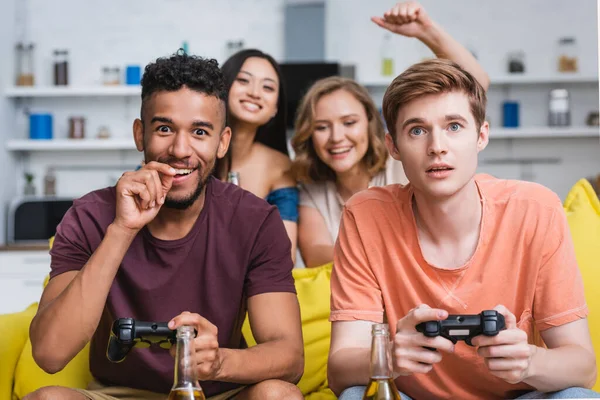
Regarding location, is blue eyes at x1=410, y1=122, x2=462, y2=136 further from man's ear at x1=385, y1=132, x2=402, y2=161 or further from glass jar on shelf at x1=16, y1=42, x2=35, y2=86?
glass jar on shelf at x1=16, y1=42, x2=35, y2=86

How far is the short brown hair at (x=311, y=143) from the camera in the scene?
101 inches

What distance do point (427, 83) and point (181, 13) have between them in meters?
3.88

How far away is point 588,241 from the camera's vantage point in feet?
6.32

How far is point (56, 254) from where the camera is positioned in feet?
5.27

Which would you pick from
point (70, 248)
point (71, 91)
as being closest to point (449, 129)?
point (70, 248)

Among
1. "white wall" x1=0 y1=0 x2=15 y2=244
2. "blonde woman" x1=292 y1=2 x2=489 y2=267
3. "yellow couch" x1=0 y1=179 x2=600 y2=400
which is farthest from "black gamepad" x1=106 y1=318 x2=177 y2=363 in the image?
"white wall" x1=0 y1=0 x2=15 y2=244

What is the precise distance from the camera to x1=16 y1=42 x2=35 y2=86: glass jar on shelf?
15.9ft

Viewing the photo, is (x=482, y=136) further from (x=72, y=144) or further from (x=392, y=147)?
(x=72, y=144)

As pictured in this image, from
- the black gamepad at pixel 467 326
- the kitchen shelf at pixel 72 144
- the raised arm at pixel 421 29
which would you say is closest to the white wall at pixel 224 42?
the kitchen shelf at pixel 72 144

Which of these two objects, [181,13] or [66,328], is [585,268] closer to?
[66,328]

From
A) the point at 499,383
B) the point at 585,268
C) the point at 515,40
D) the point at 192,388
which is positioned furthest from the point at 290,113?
the point at 192,388

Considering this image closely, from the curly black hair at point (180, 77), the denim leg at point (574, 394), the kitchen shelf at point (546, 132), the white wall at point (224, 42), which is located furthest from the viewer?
the white wall at point (224, 42)

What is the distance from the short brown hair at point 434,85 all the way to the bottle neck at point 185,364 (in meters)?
0.67

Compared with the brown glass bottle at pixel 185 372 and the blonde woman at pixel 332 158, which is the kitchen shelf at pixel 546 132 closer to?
the blonde woman at pixel 332 158
